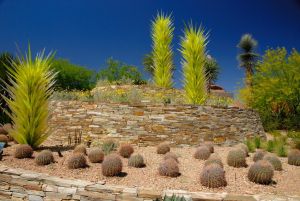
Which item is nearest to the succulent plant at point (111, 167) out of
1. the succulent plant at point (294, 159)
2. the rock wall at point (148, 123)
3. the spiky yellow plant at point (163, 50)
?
the rock wall at point (148, 123)

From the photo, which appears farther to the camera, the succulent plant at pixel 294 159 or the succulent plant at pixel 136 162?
the succulent plant at pixel 294 159

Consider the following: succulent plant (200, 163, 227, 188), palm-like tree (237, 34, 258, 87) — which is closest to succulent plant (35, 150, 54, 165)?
succulent plant (200, 163, 227, 188)

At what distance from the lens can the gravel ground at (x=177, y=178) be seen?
7098mm

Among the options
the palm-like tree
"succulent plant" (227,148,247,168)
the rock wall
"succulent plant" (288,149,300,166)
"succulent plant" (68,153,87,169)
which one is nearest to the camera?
"succulent plant" (68,153,87,169)

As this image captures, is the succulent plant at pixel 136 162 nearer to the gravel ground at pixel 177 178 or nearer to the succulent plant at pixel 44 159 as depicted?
the gravel ground at pixel 177 178

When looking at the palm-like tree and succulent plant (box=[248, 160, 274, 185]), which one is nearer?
succulent plant (box=[248, 160, 274, 185])

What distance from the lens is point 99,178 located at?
764cm

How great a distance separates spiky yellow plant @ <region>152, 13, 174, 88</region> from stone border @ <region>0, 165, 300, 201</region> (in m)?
11.7

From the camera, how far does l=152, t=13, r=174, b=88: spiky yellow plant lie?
60.2ft

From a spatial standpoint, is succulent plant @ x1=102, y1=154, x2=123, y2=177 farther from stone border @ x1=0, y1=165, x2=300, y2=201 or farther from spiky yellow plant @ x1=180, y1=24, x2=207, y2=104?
spiky yellow plant @ x1=180, y1=24, x2=207, y2=104

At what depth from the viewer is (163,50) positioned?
1834 centimetres

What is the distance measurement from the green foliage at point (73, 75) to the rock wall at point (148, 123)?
79.3 feet

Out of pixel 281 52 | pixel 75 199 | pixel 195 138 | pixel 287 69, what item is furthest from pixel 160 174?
pixel 281 52

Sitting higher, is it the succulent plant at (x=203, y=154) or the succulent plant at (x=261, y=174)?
the succulent plant at (x=203, y=154)
